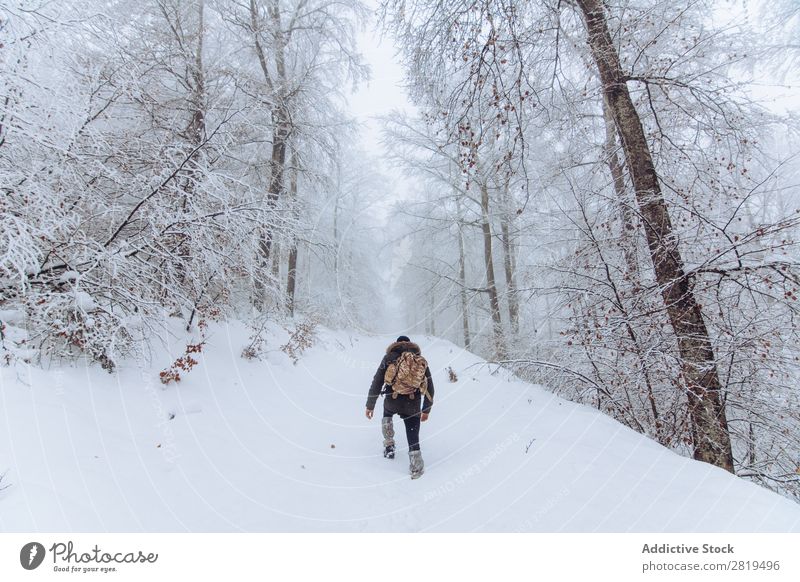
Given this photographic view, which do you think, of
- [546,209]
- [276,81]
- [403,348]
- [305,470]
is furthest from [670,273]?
[276,81]

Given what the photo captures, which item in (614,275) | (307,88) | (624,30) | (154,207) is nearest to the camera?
(624,30)

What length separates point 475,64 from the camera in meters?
3.65

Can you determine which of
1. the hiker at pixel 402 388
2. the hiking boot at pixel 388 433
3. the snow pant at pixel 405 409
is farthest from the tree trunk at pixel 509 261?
the hiking boot at pixel 388 433

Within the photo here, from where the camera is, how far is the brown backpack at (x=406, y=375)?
473 cm

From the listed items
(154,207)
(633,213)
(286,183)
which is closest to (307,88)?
(286,183)

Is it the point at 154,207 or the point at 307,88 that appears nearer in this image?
the point at 154,207

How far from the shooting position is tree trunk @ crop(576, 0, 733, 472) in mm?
3785

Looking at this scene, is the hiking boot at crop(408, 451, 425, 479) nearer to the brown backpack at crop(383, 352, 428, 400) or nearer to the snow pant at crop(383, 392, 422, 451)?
the snow pant at crop(383, 392, 422, 451)

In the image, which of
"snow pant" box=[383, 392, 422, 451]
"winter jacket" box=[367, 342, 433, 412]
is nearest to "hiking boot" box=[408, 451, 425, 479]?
"snow pant" box=[383, 392, 422, 451]

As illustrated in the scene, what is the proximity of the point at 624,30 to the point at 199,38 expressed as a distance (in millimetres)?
7914

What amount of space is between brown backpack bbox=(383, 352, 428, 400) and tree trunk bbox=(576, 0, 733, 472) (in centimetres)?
286

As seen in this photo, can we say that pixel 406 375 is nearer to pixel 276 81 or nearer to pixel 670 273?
pixel 670 273

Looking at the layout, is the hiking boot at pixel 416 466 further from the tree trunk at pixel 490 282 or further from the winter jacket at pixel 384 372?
the tree trunk at pixel 490 282

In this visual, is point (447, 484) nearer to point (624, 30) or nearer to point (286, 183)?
point (624, 30)
